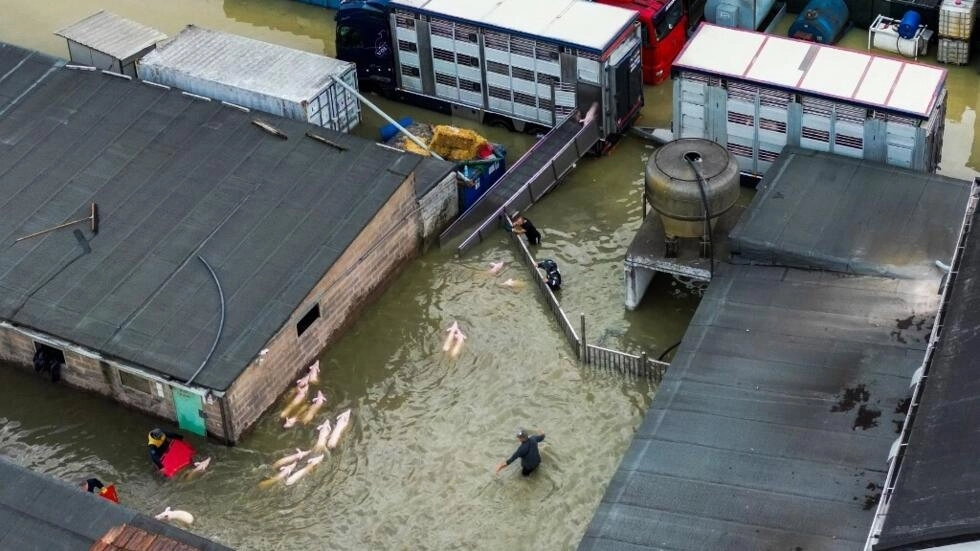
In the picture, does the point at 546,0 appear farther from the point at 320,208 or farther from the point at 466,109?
the point at 320,208

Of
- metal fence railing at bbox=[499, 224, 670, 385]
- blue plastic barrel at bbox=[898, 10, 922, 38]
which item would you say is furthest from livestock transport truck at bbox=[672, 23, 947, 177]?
metal fence railing at bbox=[499, 224, 670, 385]

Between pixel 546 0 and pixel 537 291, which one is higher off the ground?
pixel 546 0

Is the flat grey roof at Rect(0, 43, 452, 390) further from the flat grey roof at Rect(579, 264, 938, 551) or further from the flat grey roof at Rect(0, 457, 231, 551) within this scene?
the flat grey roof at Rect(579, 264, 938, 551)

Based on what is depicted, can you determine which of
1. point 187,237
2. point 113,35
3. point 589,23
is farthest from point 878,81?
point 113,35

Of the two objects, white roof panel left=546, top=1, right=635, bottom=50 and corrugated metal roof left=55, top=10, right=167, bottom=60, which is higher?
white roof panel left=546, top=1, right=635, bottom=50

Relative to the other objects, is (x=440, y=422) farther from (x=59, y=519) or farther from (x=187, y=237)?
(x=59, y=519)

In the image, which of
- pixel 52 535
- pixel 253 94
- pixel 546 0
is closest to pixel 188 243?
pixel 253 94
